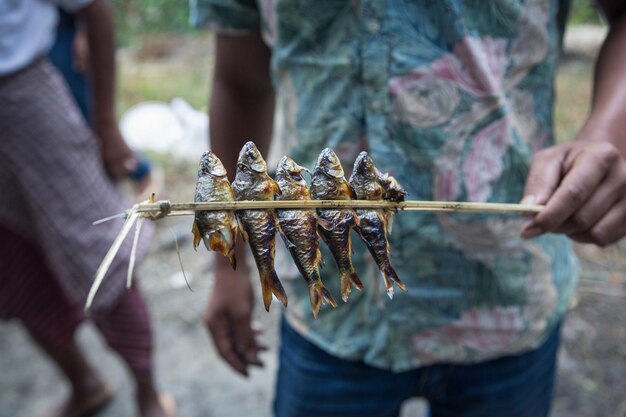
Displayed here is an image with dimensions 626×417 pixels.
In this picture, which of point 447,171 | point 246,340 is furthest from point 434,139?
point 246,340

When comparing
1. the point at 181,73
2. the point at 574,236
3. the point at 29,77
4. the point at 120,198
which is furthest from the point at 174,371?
the point at 181,73

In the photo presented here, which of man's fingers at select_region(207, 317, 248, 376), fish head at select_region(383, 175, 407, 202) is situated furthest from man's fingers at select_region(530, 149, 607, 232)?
man's fingers at select_region(207, 317, 248, 376)

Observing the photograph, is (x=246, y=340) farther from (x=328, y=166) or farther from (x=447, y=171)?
(x=328, y=166)

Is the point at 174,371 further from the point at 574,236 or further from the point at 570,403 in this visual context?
the point at 574,236

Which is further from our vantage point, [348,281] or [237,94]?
[237,94]

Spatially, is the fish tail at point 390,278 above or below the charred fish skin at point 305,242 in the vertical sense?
below

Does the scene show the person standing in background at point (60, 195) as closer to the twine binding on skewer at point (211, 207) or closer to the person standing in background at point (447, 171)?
the person standing in background at point (447, 171)

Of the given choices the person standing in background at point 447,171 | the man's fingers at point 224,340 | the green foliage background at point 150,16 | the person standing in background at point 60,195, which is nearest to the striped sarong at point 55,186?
the person standing in background at point 60,195
